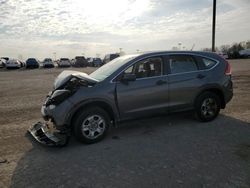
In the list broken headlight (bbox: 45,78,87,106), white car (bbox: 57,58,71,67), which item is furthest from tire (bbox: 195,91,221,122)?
white car (bbox: 57,58,71,67)

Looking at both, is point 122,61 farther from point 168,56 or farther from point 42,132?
point 42,132

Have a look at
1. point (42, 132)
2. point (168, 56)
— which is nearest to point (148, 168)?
point (42, 132)

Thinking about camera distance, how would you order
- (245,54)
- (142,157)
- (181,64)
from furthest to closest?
(245,54), (181,64), (142,157)

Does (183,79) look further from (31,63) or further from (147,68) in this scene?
(31,63)

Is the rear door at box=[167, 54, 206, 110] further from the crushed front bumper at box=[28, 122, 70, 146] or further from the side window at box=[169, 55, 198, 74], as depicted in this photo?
the crushed front bumper at box=[28, 122, 70, 146]

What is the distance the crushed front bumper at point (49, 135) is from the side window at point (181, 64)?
2.89m

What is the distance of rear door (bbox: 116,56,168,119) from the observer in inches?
244

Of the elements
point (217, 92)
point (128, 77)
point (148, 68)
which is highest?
point (148, 68)

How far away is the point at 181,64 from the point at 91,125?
2.69 m

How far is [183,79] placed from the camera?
6918 millimetres

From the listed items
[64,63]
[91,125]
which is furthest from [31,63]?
[91,125]

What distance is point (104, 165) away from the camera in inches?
192

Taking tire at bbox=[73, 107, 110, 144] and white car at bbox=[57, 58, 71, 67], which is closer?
tire at bbox=[73, 107, 110, 144]

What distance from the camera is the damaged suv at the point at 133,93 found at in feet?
19.1
